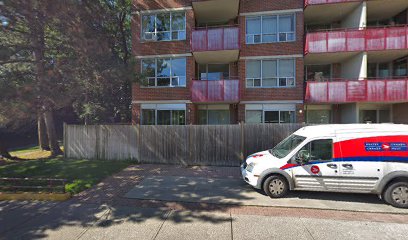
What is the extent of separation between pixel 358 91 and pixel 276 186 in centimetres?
989

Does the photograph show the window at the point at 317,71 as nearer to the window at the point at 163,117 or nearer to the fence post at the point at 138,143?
the window at the point at 163,117

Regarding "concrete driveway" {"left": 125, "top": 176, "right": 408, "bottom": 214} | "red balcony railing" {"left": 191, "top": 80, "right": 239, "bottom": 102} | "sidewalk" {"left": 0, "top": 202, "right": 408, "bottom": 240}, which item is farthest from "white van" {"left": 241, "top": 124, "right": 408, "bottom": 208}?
"red balcony railing" {"left": 191, "top": 80, "right": 239, "bottom": 102}

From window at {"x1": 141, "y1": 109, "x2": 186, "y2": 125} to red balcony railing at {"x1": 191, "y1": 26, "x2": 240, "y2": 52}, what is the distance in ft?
14.3

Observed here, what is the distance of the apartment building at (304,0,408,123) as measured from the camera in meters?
12.2

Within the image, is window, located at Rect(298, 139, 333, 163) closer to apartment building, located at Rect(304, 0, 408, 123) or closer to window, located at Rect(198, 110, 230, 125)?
apartment building, located at Rect(304, 0, 408, 123)

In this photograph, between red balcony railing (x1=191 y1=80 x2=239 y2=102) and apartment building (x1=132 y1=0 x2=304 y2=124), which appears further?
apartment building (x1=132 y1=0 x2=304 y2=124)

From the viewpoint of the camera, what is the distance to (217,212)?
17.8 feet

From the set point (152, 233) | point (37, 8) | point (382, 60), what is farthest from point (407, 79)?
point (37, 8)

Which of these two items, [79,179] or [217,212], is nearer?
[217,212]

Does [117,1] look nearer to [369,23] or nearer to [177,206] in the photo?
[177,206]

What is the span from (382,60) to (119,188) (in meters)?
17.6

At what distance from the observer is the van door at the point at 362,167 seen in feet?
19.2

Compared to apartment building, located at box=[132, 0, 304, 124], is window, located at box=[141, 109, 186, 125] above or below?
below

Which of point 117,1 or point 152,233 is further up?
point 117,1
